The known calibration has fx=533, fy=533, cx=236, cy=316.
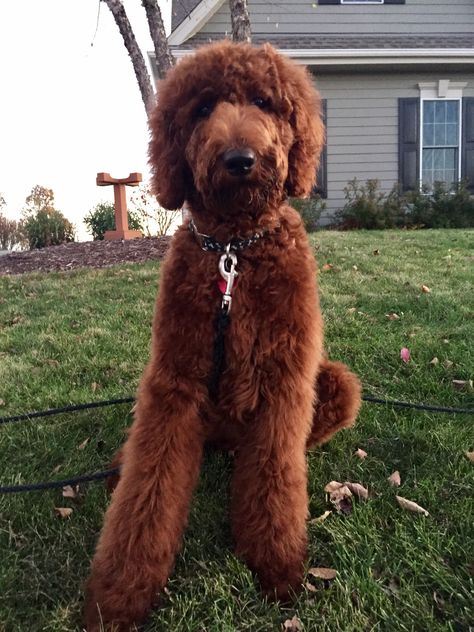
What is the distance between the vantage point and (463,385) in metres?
3.25

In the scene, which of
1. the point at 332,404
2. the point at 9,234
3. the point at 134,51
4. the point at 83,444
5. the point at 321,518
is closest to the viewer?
the point at 321,518

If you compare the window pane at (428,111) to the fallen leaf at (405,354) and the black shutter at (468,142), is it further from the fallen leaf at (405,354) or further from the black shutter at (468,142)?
the fallen leaf at (405,354)

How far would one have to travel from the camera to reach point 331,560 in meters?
1.94

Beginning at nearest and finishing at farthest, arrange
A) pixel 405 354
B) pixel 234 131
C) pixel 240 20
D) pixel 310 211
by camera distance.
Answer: pixel 234 131 → pixel 405 354 → pixel 240 20 → pixel 310 211

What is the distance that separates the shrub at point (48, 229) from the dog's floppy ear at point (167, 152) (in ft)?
39.2

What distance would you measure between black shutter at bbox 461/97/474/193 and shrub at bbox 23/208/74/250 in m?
9.81

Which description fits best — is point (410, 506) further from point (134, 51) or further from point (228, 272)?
point (134, 51)

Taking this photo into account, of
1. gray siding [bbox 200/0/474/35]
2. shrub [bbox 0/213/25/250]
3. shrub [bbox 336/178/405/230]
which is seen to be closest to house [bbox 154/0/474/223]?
gray siding [bbox 200/0/474/35]

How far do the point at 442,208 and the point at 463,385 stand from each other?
9.24m

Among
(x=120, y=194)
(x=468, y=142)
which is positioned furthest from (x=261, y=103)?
(x=468, y=142)

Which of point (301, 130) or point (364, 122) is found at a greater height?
point (364, 122)

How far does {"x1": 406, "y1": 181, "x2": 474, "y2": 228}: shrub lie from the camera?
11.5 meters

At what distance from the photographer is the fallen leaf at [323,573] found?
187 centimetres

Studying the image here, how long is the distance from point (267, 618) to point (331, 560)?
358 mm
